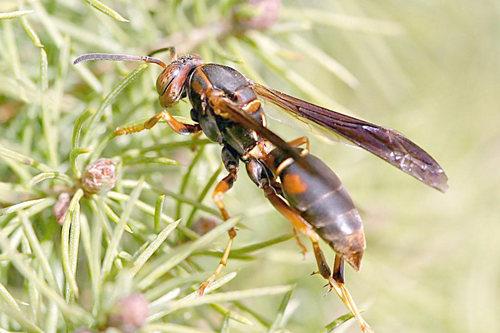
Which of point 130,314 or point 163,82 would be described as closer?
point 130,314

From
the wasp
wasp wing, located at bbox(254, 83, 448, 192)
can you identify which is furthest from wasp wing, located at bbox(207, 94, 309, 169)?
wasp wing, located at bbox(254, 83, 448, 192)

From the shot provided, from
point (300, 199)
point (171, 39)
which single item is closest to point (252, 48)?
point (171, 39)

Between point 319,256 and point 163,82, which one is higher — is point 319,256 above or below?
below

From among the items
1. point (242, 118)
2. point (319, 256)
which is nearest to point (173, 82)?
point (242, 118)

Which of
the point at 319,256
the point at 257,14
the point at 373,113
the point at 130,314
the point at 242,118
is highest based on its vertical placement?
the point at 373,113

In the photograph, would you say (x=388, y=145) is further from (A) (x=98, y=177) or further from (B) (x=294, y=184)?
(A) (x=98, y=177)

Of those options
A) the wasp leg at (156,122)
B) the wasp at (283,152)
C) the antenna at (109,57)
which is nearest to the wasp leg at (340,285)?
the wasp at (283,152)

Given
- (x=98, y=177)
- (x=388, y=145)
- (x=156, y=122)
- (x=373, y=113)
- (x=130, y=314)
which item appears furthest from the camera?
(x=373, y=113)
